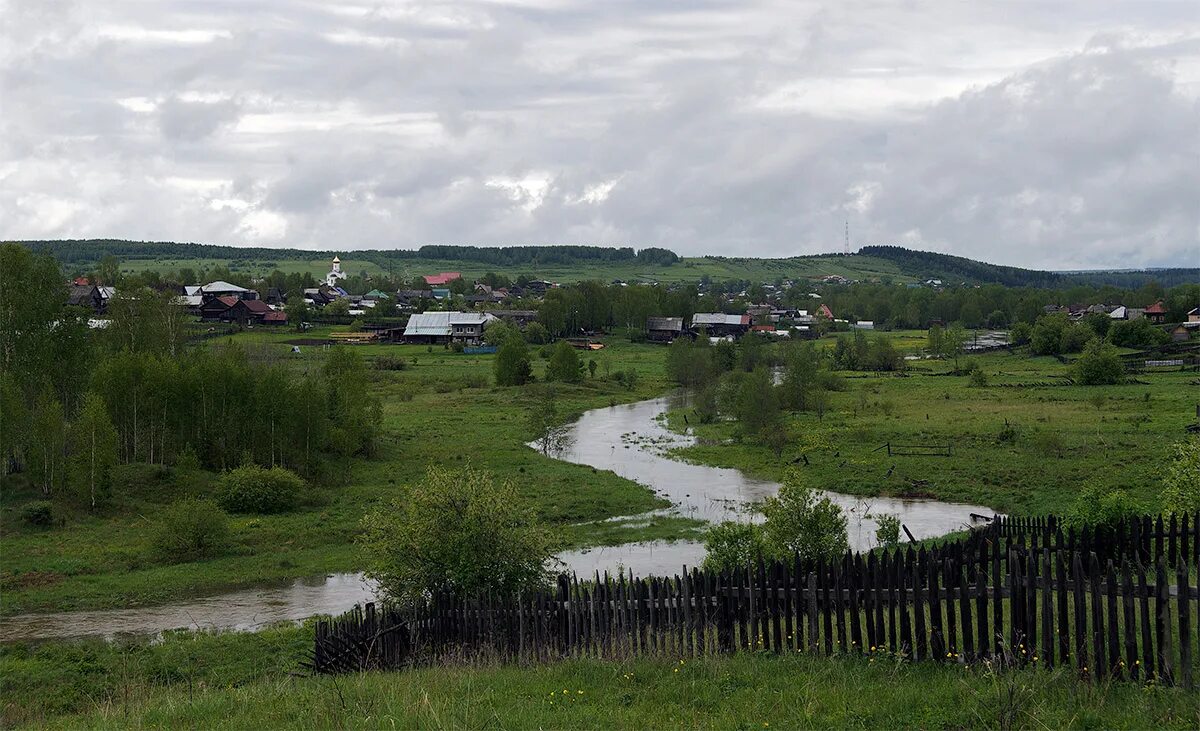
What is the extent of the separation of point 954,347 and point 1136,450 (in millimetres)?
77820

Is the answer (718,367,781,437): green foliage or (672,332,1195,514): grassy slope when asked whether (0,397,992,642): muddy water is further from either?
(718,367,781,437): green foliage

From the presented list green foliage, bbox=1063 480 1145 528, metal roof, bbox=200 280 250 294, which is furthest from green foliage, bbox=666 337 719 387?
metal roof, bbox=200 280 250 294

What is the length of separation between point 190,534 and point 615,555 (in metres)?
17.3

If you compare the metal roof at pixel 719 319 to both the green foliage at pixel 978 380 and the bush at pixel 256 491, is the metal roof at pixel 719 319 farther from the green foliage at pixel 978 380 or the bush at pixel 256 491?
the bush at pixel 256 491

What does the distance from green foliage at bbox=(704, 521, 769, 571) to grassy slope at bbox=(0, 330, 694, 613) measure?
1239 cm

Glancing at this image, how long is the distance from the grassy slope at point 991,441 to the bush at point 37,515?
3698 centimetres

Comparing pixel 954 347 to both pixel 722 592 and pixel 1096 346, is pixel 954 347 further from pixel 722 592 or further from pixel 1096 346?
pixel 722 592

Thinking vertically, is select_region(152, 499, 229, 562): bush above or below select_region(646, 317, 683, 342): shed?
below

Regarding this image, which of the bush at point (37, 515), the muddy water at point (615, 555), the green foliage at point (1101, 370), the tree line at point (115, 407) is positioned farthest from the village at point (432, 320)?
the bush at point (37, 515)

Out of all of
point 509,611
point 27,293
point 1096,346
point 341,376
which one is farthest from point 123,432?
point 1096,346

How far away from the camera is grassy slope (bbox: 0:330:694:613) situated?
3597 cm

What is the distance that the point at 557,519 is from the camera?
46.6 m

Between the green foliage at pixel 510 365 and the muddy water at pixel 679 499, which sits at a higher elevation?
the green foliage at pixel 510 365

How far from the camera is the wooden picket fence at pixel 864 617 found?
500 inches
